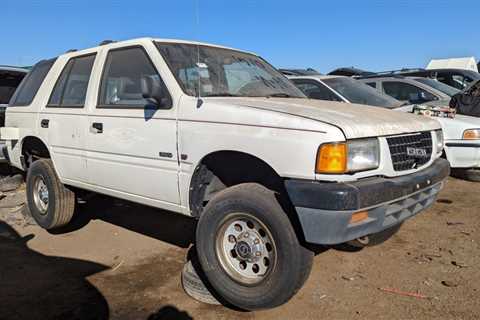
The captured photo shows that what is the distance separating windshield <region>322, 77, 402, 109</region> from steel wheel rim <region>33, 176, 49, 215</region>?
15.7ft

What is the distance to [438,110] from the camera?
6547 mm

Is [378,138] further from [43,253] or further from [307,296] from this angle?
[43,253]

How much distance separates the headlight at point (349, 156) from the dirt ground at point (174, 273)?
105 cm

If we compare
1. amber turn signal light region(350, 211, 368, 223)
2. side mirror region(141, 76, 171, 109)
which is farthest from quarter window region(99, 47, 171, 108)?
amber turn signal light region(350, 211, 368, 223)

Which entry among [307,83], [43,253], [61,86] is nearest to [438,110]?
[307,83]

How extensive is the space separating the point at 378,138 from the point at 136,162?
1.95m

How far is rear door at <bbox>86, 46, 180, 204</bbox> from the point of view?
3.39 m

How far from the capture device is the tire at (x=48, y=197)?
4.68m

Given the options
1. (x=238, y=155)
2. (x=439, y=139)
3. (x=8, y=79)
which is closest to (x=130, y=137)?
(x=238, y=155)

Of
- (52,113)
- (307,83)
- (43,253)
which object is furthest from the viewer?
(307,83)

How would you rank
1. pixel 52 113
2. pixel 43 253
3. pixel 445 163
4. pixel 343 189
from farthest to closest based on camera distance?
pixel 52 113
pixel 43 253
pixel 445 163
pixel 343 189

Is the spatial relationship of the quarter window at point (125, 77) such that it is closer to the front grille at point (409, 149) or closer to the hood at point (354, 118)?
the hood at point (354, 118)

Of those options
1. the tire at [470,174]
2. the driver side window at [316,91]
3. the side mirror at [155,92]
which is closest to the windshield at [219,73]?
the side mirror at [155,92]

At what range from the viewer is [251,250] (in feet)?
9.69
